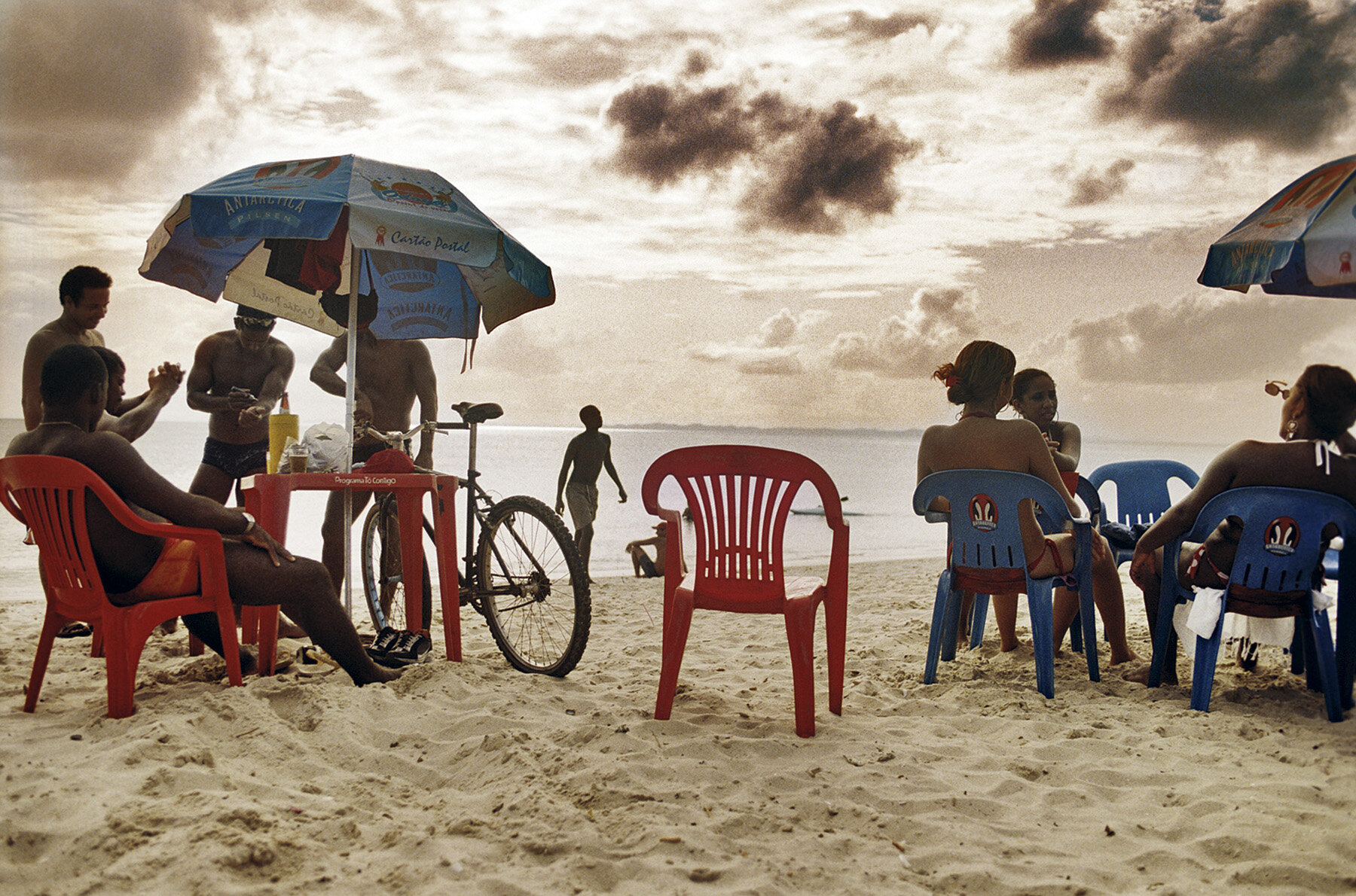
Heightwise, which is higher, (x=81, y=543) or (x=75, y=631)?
(x=81, y=543)

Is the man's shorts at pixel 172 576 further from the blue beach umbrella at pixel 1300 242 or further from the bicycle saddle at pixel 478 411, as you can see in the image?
the blue beach umbrella at pixel 1300 242

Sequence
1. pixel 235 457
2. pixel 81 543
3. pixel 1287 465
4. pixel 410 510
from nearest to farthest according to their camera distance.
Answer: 1. pixel 81 543
2. pixel 1287 465
3. pixel 410 510
4. pixel 235 457

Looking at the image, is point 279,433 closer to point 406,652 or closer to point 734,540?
Result: point 406,652

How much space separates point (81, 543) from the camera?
116 inches

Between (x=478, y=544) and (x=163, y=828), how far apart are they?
80.4 inches

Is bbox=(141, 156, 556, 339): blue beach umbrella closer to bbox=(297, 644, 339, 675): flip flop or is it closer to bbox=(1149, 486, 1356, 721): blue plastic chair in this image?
bbox=(297, 644, 339, 675): flip flop

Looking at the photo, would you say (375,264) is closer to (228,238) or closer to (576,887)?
(228,238)

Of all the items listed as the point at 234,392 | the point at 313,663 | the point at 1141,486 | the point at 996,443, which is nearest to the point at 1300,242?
the point at 996,443

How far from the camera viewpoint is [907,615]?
18.6 ft

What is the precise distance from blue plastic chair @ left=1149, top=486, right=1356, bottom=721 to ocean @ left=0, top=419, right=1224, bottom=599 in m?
1.92

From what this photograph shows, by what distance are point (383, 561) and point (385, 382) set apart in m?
1.01

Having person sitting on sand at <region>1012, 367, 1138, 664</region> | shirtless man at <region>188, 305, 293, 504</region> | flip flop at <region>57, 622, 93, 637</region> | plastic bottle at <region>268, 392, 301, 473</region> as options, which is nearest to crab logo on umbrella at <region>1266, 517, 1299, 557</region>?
person sitting on sand at <region>1012, 367, 1138, 664</region>

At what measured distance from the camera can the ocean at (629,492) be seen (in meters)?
13.0

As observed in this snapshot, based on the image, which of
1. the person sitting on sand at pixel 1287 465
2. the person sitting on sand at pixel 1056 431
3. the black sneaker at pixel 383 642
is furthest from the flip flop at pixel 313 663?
the person sitting on sand at pixel 1287 465
